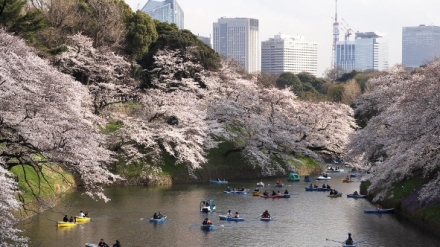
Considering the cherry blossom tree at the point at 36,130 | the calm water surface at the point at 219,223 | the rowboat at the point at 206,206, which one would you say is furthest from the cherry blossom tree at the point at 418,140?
the cherry blossom tree at the point at 36,130

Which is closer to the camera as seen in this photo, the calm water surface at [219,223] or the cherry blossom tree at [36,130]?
the cherry blossom tree at [36,130]

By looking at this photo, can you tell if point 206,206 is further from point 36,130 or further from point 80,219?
point 36,130

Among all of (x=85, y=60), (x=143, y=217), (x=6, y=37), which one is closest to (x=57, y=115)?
(x=6, y=37)

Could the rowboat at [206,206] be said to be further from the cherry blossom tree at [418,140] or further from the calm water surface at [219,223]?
the cherry blossom tree at [418,140]

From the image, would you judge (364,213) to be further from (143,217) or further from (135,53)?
(135,53)

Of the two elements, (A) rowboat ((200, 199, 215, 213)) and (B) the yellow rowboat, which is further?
(A) rowboat ((200, 199, 215, 213))

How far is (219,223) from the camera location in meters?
41.7

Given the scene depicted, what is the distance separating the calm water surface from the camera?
35.6m

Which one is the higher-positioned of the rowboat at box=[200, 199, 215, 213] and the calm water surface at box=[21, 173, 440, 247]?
the rowboat at box=[200, 199, 215, 213]

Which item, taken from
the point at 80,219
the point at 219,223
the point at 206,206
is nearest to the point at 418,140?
the point at 219,223

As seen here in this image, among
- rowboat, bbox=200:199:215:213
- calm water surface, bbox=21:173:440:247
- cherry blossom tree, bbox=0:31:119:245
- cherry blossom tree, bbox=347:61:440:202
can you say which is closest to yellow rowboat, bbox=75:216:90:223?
calm water surface, bbox=21:173:440:247

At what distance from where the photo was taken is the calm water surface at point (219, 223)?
35625mm

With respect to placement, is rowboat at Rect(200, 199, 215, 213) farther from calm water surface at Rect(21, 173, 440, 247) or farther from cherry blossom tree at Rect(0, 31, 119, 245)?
cherry blossom tree at Rect(0, 31, 119, 245)

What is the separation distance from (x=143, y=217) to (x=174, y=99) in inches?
927
